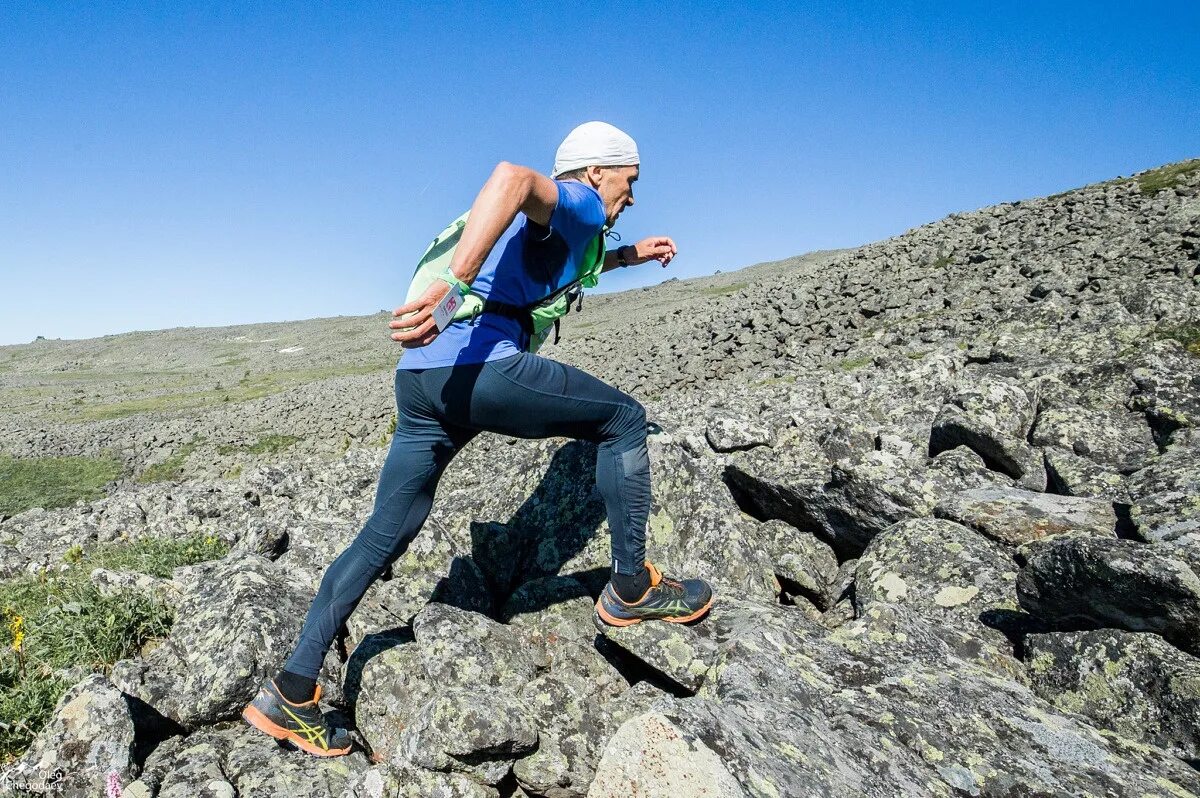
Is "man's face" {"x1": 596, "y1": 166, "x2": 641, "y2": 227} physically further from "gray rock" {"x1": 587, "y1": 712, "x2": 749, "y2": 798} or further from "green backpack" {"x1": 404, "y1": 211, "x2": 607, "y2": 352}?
"gray rock" {"x1": 587, "y1": 712, "x2": 749, "y2": 798}

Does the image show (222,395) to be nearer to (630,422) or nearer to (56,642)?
(56,642)

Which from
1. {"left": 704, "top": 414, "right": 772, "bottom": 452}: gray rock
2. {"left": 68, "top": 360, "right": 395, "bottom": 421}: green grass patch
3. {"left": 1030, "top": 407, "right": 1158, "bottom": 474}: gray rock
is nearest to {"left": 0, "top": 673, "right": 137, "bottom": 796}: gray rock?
{"left": 704, "top": 414, "right": 772, "bottom": 452}: gray rock

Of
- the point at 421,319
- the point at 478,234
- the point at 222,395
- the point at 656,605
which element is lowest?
the point at 222,395

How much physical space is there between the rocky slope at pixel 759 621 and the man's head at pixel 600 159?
288cm

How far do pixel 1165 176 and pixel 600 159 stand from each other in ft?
143

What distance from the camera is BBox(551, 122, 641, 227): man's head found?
15.9 feet

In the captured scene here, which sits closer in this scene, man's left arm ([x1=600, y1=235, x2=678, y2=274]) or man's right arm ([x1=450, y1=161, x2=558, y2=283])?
man's right arm ([x1=450, y1=161, x2=558, y2=283])

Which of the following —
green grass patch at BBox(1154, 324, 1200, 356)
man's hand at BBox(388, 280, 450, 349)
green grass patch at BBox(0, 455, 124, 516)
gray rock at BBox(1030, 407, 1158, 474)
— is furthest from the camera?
green grass patch at BBox(0, 455, 124, 516)

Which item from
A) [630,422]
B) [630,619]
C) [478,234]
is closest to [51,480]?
[630,619]

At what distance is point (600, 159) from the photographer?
4.86 meters

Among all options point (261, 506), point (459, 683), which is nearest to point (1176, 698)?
point (459, 683)

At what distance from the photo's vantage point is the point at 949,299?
25.0 m

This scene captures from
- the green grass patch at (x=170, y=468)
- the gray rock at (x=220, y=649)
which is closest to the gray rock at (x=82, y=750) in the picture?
the gray rock at (x=220, y=649)

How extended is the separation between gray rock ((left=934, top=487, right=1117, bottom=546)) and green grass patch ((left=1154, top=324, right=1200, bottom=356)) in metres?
8.05
